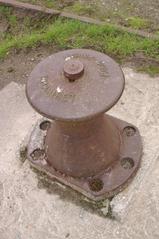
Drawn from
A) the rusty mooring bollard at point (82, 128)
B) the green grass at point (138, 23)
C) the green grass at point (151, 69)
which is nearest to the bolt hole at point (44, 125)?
the rusty mooring bollard at point (82, 128)

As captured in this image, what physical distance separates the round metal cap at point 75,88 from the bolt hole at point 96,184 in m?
0.61

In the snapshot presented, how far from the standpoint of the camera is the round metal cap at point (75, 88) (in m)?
2.50

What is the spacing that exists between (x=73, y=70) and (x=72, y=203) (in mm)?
886

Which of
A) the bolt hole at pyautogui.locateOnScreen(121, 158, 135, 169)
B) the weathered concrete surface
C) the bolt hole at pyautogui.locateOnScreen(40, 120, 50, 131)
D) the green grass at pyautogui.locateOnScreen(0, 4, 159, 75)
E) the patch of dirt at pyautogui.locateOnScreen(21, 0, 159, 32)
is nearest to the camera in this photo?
the weathered concrete surface

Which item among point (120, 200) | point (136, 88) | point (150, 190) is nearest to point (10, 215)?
point (120, 200)

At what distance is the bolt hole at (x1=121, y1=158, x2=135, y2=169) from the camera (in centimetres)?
296

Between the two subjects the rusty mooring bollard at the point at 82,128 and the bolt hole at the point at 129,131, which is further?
the bolt hole at the point at 129,131

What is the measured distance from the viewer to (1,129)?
340cm

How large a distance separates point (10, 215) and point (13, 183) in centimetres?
22

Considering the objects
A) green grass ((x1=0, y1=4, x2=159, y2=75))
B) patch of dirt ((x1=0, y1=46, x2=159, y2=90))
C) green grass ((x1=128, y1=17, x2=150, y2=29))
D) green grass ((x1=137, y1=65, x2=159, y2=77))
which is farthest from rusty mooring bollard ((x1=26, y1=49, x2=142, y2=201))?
green grass ((x1=128, y1=17, x2=150, y2=29))

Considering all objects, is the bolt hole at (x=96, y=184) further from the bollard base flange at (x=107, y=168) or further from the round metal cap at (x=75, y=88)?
the round metal cap at (x=75, y=88)

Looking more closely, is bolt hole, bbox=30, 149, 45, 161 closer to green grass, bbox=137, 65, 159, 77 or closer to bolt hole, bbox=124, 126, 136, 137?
bolt hole, bbox=124, 126, 136, 137

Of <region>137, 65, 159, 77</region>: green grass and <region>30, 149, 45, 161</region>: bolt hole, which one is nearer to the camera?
<region>30, 149, 45, 161</region>: bolt hole

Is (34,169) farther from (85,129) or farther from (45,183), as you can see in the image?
(85,129)
